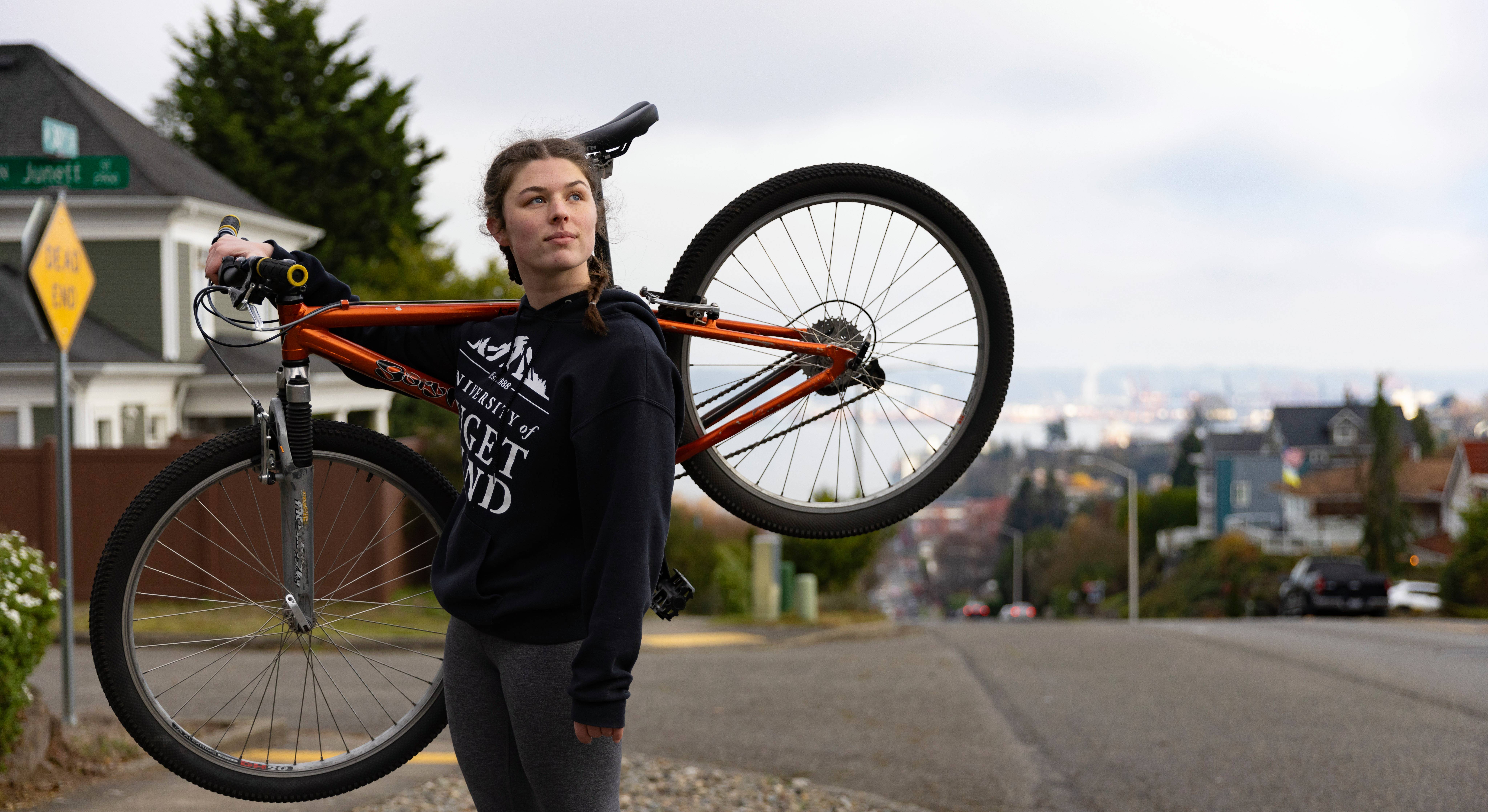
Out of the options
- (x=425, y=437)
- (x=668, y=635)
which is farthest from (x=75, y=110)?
(x=668, y=635)

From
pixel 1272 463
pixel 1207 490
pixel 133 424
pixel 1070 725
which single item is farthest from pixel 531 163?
pixel 1207 490

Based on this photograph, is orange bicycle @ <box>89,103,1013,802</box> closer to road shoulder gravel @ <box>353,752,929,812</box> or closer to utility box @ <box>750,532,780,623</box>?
road shoulder gravel @ <box>353,752,929,812</box>

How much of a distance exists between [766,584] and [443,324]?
1678 centimetres

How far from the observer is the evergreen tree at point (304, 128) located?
1120 inches

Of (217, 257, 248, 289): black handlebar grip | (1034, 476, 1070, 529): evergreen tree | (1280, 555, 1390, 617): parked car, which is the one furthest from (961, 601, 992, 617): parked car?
(217, 257, 248, 289): black handlebar grip

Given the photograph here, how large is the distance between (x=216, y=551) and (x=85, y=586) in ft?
5.72

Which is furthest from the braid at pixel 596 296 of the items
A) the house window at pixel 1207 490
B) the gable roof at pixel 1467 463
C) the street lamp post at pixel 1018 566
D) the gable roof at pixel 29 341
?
the house window at pixel 1207 490

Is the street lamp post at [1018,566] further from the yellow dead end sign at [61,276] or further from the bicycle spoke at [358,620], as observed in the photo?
the bicycle spoke at [358,620]

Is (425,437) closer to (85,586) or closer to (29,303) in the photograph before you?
(85,586)

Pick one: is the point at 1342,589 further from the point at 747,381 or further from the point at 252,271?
the point at 252,271

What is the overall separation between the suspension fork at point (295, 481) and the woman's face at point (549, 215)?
2.11 ft

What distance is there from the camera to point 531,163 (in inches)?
95.5

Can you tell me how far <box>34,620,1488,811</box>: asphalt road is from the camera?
951cm

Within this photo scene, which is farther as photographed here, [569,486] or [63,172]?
[63,172]
